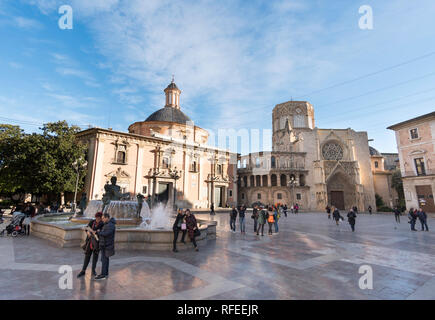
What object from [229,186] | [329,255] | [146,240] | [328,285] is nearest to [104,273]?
[146,240]

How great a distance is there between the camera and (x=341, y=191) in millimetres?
37906

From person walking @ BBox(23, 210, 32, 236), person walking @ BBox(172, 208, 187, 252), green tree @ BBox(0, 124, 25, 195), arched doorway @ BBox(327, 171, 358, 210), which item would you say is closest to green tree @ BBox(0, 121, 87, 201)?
green tree @ BBox(0, 124, 25, 195)

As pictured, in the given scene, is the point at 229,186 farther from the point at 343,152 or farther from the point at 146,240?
the point at 146,240

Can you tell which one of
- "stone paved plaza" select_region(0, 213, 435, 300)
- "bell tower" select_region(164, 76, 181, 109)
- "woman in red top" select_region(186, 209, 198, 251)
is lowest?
"stone paved plaza" select_region(0, 213, 435, 300)

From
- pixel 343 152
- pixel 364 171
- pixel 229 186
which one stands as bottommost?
pixel 229 186

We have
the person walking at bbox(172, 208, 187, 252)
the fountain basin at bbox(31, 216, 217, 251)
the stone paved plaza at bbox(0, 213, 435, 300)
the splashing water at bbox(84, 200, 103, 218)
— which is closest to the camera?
the stone paved plaza at bbox(0, 213, 435, 300)

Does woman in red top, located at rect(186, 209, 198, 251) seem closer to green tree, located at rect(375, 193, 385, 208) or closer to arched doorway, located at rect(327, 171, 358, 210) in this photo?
arched doorway, located at rect(327, 171, 358, 210)

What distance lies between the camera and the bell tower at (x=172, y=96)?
3662 centimetres

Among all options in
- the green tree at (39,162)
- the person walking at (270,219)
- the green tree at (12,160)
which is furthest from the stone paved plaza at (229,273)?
the green tree at (12,160)

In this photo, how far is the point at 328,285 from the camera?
4.09 meters

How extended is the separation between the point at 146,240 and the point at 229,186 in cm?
2725

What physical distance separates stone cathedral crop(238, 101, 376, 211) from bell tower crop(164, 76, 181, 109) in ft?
52.8

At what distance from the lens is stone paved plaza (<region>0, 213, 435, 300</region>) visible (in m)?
3.66

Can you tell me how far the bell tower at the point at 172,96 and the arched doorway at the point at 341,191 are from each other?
2982 cm
